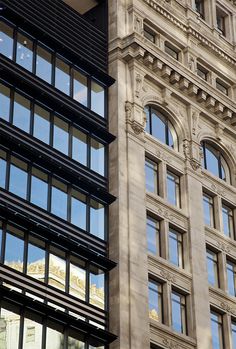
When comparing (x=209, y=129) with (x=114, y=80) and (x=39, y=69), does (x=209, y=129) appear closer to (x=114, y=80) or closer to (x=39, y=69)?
(x=114, y=80)

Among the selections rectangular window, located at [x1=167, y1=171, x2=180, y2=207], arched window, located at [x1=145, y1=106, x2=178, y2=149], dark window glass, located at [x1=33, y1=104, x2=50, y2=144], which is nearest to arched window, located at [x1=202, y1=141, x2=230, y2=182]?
arched window, located at [x1=145, y1=106, x2=178, y2=149]

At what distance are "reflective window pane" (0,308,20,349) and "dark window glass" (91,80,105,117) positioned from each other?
14969mm

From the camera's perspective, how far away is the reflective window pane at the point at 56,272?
148 ft

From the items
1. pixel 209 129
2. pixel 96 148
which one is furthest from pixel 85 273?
pixel 209 129

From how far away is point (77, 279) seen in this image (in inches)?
1829

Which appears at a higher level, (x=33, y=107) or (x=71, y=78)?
(x=71, y=78)

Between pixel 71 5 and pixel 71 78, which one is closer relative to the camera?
pixel 71 78

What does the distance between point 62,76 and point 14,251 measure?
12.1 m

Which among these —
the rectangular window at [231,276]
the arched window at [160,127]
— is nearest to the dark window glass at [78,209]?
the arched window at [160,127]

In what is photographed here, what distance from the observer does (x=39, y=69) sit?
51.0 meters

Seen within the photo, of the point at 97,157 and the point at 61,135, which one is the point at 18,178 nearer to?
the point at 61,135

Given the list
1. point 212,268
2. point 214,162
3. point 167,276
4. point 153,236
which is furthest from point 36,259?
point 214,162

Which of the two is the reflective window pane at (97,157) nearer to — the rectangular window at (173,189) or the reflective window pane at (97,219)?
the reflective window pane at (97,219)

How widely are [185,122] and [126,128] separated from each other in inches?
A: 231
